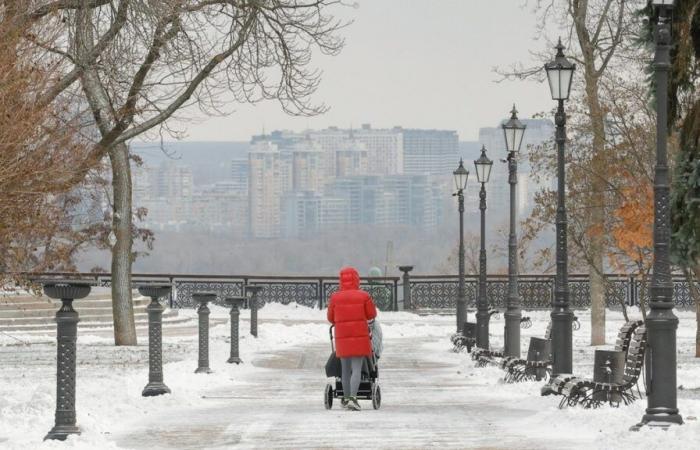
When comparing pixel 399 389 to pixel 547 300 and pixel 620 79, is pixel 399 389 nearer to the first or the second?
pixel 620 79

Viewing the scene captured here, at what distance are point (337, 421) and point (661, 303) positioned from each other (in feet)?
12.5

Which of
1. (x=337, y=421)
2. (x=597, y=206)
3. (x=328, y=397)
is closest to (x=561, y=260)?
(x=328, y=397)

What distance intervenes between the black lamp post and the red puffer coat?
11.2 ft

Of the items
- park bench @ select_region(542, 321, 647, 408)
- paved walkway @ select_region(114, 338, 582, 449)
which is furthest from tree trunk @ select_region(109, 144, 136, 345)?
park bench @ select_region(542, 321, 647, 408)

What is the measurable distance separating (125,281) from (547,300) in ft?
86.1

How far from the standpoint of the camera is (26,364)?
26672 millimetres

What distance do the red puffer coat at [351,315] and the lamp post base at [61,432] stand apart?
444 centimetres

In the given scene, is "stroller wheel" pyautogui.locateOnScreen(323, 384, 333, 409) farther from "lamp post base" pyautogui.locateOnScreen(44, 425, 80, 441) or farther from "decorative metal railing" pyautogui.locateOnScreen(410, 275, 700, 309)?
"decorative metal railing" pyautogui.locateOnScreen(410, 275, 700, 309)

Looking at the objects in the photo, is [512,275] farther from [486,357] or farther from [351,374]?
[351,374]

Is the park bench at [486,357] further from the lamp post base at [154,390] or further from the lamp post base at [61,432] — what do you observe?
the lamp post base at [61,432]

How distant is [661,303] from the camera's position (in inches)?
587

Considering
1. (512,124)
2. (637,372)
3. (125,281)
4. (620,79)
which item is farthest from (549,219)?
(637,372)

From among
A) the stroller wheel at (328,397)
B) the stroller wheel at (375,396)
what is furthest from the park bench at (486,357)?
the stroller wheel at (328,397)

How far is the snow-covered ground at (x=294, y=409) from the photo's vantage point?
14.5m
